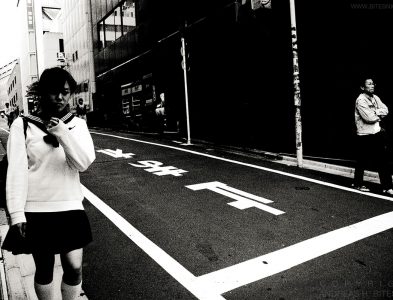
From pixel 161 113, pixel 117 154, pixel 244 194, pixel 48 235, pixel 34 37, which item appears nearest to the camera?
pixel 48 235

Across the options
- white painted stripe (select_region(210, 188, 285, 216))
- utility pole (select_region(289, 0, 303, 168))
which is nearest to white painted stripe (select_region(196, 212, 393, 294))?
white painted stripe (select_region(210, 188, 285, 216))

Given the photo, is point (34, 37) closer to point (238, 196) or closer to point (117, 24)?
point (117, 24)

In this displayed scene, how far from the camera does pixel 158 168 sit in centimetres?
999

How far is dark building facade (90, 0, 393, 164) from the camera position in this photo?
9688 millimetres

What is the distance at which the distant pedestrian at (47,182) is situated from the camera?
2502mm

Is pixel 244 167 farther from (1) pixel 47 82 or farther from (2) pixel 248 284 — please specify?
(1) pixel 47 82

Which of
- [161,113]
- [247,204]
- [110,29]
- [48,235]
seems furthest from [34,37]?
[48,235]

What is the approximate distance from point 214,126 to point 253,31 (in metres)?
4.41

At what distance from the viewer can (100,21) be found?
106 feet

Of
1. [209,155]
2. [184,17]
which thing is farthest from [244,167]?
[184,17]

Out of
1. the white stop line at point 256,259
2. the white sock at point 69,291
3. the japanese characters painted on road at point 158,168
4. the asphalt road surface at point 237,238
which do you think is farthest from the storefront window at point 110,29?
the white sock at point 69,291

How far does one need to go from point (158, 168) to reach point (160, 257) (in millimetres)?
5680

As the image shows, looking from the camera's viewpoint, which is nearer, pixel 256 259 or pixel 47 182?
pixel 47 182

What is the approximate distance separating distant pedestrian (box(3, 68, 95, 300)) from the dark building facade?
26.7 feet
